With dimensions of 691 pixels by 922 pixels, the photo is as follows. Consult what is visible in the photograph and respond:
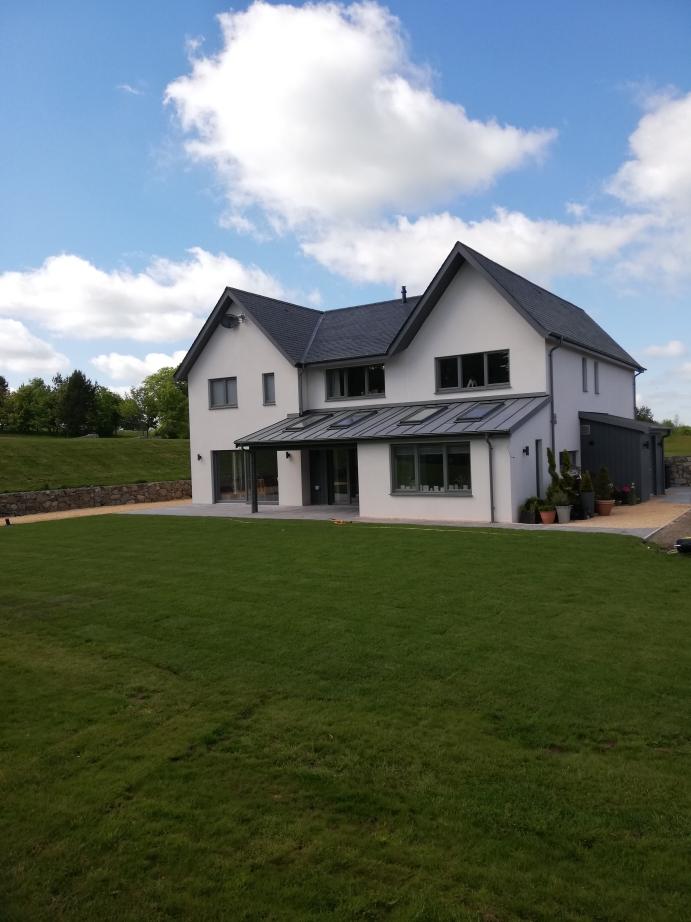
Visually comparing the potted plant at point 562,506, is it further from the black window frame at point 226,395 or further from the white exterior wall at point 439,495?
the black window frame at point 226,395

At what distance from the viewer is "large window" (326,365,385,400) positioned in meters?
26.0

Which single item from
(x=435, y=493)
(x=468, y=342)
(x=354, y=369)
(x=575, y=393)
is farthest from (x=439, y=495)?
(x=354, y=369)

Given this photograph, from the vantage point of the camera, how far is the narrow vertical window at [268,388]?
2798 centimetres

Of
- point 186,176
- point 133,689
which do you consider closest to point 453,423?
point 186,176

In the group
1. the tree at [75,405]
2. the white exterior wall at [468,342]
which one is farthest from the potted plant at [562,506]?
the tree at [75,405]

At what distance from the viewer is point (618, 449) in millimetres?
24391

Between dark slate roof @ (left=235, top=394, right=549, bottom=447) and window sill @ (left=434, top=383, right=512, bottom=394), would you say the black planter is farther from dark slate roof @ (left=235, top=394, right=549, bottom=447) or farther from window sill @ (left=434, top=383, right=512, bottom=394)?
window sill @ (left=434, top=383, right=512, bottom=394)

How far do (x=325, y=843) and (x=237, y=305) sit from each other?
86.4 feet

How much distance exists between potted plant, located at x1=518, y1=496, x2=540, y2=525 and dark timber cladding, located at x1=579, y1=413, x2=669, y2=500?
249 inches

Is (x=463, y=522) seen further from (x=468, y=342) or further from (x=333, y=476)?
(x=333, y=476)

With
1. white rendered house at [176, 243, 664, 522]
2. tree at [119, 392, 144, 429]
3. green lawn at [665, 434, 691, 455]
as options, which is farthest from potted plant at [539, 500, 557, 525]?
tree at [119, 392, 144, 429]

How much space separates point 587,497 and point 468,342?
6.82 m

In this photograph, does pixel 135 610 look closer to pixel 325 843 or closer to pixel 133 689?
pixel 133 689

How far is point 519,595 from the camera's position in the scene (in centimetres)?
983
